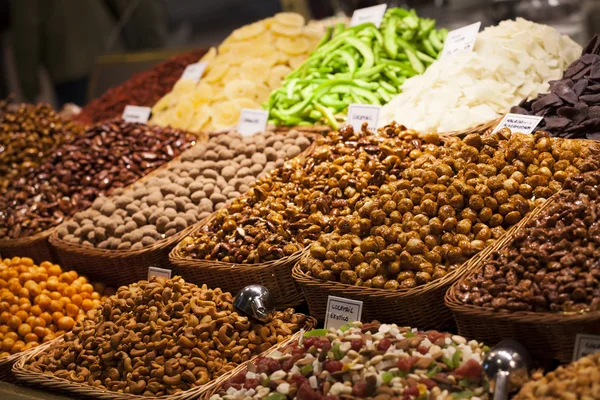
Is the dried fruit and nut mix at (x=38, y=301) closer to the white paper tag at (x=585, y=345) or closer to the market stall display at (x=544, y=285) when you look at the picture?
the market stall display at (x=544, y=285)

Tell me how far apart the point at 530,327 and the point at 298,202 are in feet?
4.03

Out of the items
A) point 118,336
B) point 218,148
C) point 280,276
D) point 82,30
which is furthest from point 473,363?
point 82,30

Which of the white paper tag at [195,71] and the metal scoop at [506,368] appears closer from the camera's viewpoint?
the metal scoop at [506,368]

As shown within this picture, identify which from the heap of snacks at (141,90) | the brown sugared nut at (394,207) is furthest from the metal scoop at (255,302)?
the heap of snacks at (141,90)

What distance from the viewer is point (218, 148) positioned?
3.81 meters

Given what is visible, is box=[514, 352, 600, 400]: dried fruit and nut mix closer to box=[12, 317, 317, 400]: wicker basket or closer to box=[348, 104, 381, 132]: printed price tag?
box=[12, 317, 317, 400]: wicker basket

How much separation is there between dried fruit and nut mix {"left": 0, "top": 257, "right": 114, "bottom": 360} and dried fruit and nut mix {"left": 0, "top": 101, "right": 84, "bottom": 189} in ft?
3.76

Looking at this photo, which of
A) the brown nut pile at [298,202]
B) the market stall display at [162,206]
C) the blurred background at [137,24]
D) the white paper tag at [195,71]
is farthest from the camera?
the white paper tag at [195,71]

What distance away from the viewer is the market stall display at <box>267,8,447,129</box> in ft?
12.9

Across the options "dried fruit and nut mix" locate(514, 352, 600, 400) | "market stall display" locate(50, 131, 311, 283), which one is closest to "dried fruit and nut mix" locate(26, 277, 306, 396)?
"market stall display" locate(50, 131, 311, 283)

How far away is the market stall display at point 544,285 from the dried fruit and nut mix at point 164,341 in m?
0.72

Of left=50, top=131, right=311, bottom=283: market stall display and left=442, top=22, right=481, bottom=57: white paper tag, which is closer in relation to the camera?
left=50, top=131, right=311, bottom=283: market stall display

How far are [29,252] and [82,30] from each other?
360cm

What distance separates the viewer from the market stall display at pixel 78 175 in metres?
3.65
